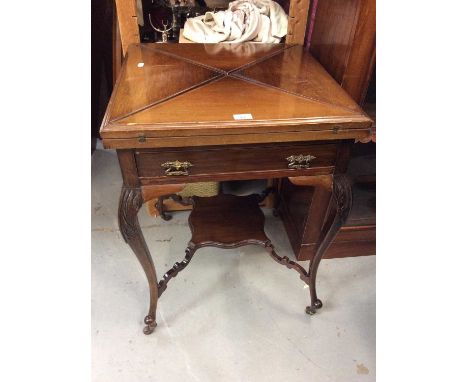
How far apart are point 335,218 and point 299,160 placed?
0.88 ft

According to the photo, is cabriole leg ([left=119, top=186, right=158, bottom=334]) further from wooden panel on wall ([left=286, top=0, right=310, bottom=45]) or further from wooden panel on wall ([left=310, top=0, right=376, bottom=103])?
wooden panel on wall ([left=286, top=0, right=310, bottom=45])

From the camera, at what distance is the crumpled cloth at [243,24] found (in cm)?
126

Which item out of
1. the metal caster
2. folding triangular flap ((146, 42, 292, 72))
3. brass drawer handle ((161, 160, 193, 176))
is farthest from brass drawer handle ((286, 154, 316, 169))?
the metal caster

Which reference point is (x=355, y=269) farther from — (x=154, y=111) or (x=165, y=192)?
(x=154, y=111)

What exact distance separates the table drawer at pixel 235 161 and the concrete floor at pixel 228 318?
2.11ft

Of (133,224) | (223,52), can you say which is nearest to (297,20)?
(223,52)

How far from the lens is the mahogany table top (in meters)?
0.76

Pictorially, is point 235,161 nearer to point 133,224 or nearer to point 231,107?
point 231,107

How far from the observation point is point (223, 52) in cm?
117

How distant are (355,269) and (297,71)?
0.88 metres

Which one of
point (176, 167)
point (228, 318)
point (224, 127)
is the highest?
point (224, 127)

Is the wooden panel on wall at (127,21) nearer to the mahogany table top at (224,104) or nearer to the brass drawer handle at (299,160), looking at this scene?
the mahogany table top at (224,104)

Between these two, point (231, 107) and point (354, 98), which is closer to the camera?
point (231, 107)

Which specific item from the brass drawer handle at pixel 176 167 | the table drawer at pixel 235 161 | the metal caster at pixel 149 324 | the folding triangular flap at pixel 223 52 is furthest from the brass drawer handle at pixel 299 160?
the metal caster at pixel 149 324
